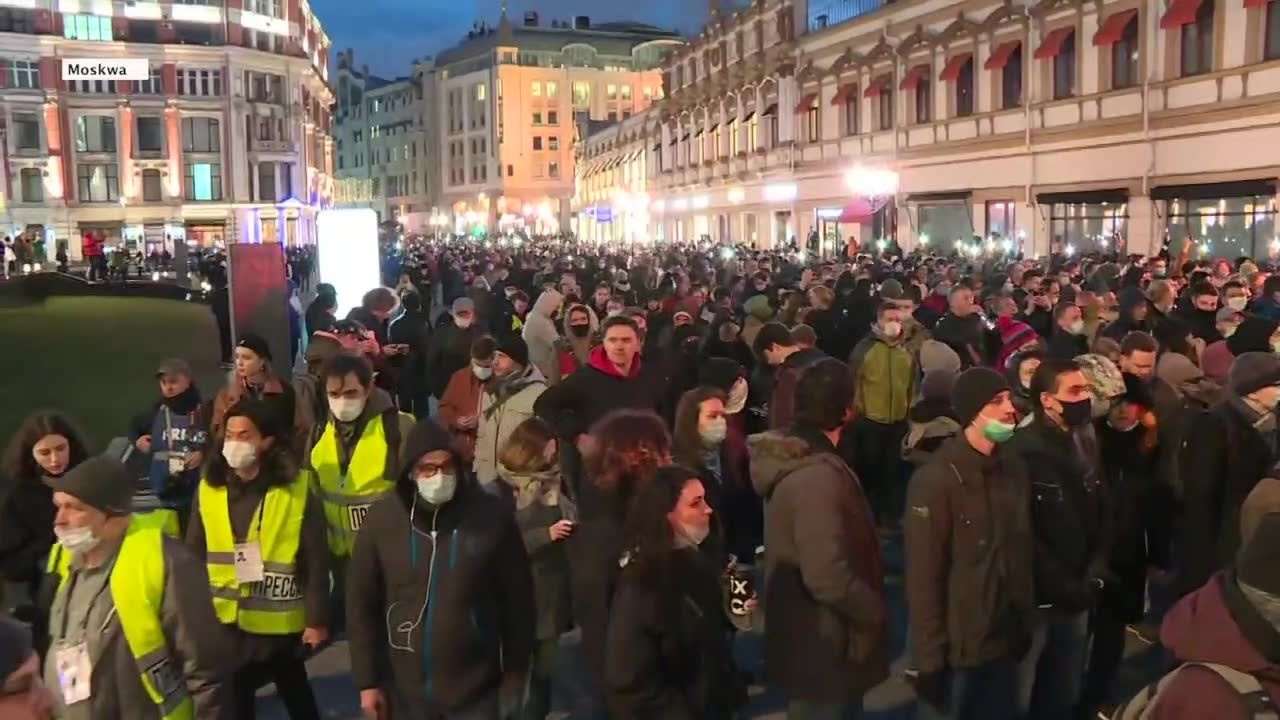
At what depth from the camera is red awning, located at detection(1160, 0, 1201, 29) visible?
81.4 feet

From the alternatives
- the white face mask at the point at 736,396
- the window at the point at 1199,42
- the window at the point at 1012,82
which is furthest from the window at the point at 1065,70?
the white face mask at the point at 736,396

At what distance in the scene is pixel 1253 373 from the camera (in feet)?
18.6

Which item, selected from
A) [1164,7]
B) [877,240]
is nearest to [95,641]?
[1164,7]

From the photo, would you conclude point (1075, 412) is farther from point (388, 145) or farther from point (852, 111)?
point (388, 145)

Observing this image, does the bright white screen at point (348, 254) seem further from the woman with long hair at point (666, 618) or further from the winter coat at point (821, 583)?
the woman with long hair at point (666, 618)

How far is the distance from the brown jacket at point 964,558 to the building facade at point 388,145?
119m

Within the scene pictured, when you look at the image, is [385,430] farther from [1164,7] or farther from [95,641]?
[1164,7]

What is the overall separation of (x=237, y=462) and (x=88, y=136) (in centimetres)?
8039

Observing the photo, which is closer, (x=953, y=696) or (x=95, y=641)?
(x=95, y=641)

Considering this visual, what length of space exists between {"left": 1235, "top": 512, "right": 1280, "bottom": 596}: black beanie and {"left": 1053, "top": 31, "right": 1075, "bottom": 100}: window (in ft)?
98.4

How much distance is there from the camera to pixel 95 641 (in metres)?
3.93

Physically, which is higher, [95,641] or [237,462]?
[237,462]

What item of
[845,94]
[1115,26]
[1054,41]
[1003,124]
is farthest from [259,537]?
[845,94]

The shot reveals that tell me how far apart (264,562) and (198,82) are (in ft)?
263
